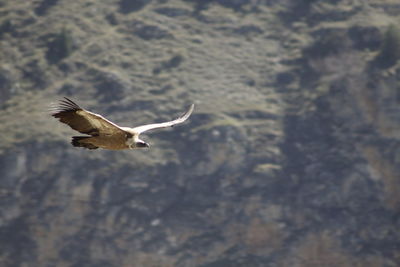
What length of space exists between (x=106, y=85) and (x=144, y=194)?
8.73 meters

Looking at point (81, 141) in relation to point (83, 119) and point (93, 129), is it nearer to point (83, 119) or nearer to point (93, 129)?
point (93, 129)

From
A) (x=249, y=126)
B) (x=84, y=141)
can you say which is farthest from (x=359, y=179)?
(x=84, y=141)

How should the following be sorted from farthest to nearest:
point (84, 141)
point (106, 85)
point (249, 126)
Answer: point (106, 85) → point (249, 126) → point (84, 141)

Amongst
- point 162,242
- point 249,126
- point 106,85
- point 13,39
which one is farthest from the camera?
point 13,39

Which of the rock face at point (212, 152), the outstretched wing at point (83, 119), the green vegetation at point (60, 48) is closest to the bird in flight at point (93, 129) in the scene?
the outstretched wing at point (83, 119)

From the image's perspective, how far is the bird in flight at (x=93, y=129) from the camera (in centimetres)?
1143

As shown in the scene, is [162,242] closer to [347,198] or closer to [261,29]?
[347,198]

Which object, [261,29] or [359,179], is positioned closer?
[359,179]

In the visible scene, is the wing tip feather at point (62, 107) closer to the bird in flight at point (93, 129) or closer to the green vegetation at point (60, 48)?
the bird in flight at point (93, 129)

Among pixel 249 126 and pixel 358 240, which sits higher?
pixel 249 126

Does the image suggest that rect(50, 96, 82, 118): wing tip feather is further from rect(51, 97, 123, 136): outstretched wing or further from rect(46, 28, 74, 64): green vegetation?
rect(46, 28, 74, 64): green vegetation

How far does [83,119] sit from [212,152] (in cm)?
2333

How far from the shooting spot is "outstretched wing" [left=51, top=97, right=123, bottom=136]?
11.4 meters

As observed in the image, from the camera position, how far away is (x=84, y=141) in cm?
1210
